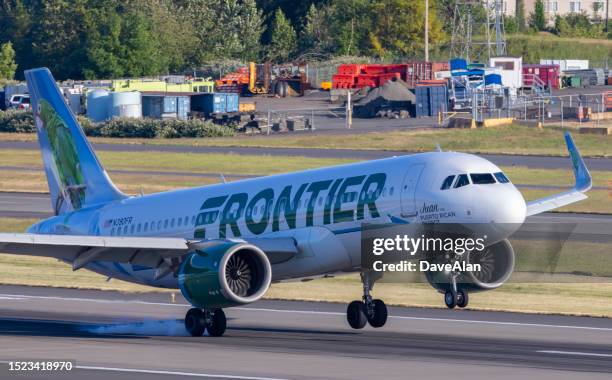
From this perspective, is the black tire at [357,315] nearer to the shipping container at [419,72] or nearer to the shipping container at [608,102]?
the shipping container at [608,102]

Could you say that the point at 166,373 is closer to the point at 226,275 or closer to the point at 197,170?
the point at 226,275

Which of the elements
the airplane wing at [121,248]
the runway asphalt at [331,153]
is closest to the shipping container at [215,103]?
the runway asphalt at [331,153]

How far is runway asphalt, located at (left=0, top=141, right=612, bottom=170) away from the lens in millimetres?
87981

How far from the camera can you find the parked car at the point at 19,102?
136 m

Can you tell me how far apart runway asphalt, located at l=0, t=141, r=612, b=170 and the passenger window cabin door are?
51.7 m

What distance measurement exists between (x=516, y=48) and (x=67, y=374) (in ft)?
549

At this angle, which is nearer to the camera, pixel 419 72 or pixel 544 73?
pixel 419 72

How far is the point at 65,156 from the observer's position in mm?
44062

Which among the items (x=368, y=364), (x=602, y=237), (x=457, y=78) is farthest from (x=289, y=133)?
(x=368, y=364)

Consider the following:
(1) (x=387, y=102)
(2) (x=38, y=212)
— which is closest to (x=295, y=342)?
(2) (x=38, y=212)

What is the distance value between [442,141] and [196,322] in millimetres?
66582

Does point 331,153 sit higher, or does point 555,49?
point 555,49

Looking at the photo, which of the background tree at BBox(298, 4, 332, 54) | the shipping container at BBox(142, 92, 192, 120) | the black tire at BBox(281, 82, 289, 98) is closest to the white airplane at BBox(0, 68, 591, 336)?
the shipping container at BBox(142, 92, 192, 120)

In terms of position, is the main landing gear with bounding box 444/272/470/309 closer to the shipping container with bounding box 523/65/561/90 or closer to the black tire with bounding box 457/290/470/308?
the black tire with bounding box 457/290/470/308
